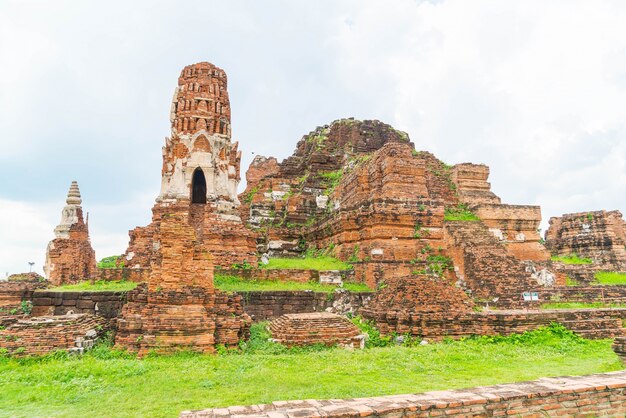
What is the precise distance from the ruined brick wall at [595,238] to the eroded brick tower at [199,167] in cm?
1772

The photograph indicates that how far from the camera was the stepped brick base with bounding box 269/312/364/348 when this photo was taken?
29.5 feet

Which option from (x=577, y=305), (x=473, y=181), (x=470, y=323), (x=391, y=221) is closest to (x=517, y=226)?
(x=473, y=181)

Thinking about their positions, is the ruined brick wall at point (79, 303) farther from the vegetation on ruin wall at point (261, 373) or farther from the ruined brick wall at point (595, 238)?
the ruined brick wall at point (595, 238)

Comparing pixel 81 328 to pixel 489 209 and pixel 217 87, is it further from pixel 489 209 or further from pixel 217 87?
pixel 489 209

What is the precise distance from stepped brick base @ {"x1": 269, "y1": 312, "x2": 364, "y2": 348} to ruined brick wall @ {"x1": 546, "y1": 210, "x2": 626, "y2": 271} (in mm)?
17506

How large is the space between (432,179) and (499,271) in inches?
247

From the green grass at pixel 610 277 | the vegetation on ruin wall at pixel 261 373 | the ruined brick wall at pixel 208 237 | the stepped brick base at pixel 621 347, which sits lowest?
the vegetation on ruin wall at pixel 261 373

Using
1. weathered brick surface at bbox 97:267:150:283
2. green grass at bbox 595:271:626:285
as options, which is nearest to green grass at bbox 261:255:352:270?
weathered brick surface at bbox 97:267:150:283

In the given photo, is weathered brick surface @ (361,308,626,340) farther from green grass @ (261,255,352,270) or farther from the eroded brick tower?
the eroded brick tower

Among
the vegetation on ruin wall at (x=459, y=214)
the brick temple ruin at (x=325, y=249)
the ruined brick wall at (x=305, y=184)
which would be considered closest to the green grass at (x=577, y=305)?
the brick temple ruin at (x=325, y=249)

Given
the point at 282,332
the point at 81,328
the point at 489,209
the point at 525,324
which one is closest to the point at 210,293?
the point at 282,332

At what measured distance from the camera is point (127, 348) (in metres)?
8.37

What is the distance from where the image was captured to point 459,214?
17516 millimetres

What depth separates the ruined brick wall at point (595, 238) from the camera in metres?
22.8
